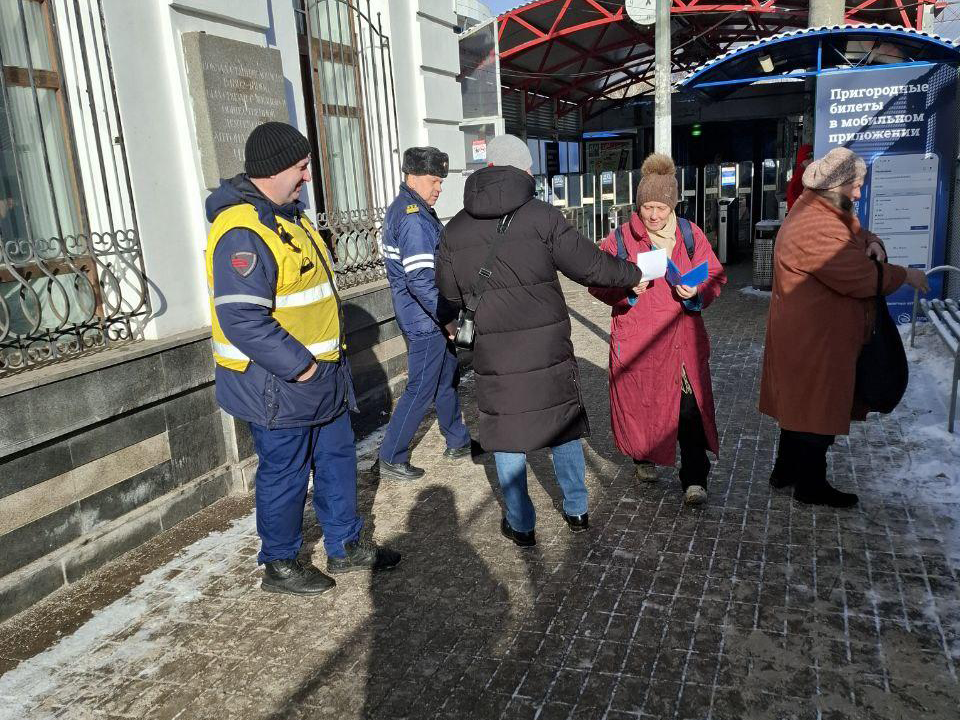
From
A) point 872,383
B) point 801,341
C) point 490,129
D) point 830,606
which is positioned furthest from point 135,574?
point 490,129

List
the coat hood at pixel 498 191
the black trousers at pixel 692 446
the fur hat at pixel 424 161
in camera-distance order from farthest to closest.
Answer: the fur hat at pixel 424 161, the black trousers at pixel 692 446, the coat hood at pixel 498 191

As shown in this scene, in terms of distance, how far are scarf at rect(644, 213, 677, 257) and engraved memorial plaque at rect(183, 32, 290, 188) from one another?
8.43 feet

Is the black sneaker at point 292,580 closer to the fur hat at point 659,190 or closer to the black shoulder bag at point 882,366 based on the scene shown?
the fur hat at point 659,190

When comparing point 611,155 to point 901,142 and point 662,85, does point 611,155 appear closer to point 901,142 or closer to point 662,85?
point 662,85

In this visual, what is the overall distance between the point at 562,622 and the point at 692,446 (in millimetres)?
1469

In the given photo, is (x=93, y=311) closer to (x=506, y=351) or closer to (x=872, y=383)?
(x=506, y=351)

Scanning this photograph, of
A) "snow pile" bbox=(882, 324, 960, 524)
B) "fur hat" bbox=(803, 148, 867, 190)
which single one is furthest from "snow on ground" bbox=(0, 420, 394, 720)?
"snow pile" bbox=(882, 324, 960, 524)

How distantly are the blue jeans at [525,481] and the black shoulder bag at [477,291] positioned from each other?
57cm

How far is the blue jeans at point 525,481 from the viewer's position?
3.68 m

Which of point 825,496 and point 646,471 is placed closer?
point 825,496

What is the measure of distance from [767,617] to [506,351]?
1.52 m

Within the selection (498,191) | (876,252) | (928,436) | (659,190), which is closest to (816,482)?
(876,252)

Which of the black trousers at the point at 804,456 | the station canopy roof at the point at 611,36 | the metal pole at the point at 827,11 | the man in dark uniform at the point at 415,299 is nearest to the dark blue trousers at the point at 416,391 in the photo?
the man in dark uniform at the point at 415,299

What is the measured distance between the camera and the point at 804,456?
4.11m
